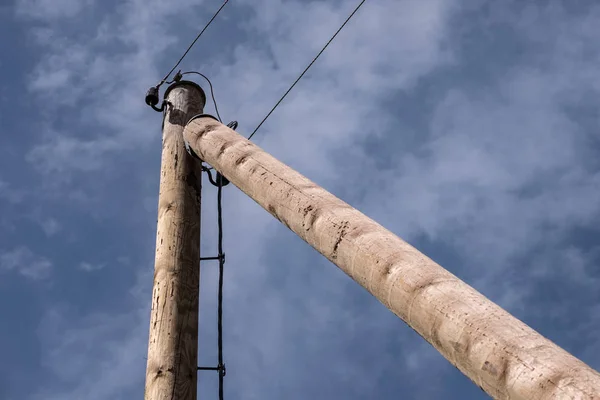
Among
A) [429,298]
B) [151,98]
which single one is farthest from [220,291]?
[429,298]

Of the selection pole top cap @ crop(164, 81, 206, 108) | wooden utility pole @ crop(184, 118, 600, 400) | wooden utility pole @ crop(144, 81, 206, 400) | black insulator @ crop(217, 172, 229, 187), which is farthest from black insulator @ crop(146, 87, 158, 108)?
wooden utility pole @ crop(184, 118, 600, 400)

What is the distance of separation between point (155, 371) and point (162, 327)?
10.7 inches

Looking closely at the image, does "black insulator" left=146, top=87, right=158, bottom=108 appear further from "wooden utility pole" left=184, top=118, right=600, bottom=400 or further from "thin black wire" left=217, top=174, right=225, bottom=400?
"wooden utility pole" left=184, top=118, right=600, bottom=400

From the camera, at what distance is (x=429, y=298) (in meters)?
2.44

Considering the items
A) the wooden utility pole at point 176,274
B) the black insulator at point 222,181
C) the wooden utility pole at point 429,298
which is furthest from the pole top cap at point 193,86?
the wooden utility pole at point 429,298

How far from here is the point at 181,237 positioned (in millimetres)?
4582

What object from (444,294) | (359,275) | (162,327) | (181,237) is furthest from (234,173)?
(444,294)

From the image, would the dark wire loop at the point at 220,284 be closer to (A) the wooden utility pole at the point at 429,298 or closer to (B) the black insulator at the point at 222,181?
(B) the black insulator at the point at 222,181

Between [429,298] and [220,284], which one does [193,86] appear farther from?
[429,298]

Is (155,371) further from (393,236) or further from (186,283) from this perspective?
(393,236)

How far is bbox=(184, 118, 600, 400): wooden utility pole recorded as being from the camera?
1.95 meters

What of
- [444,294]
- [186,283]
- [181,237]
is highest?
[181,237]

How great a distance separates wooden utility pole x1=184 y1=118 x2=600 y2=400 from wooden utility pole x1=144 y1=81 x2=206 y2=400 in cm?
82

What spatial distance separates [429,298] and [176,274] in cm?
→ 229
